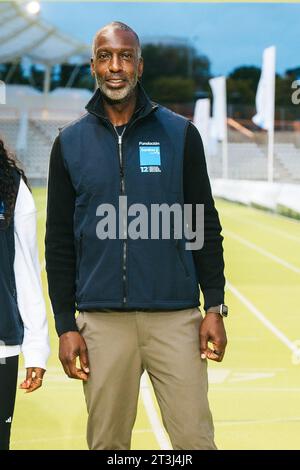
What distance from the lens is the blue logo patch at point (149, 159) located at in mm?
2988

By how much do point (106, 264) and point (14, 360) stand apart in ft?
1.31

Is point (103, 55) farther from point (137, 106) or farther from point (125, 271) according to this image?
point (125, 271)

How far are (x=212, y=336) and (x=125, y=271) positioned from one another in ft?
1.02

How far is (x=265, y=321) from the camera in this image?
770 cm

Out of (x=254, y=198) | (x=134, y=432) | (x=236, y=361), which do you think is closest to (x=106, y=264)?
(x=134, y=432)

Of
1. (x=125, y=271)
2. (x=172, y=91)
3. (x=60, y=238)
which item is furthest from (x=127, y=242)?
(x=172, y=91)

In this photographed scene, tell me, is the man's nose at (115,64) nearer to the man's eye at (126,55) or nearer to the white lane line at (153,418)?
the man's eye at (126,55)

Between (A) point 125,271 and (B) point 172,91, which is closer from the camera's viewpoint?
(A) point 125,271

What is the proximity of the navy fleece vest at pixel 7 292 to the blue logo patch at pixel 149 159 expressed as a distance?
0.44 meters

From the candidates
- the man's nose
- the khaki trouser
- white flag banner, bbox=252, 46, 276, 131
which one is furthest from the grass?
white flag banner, bbox=252, 46, 276, 131

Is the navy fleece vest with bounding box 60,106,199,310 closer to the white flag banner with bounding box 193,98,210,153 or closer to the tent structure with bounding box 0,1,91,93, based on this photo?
the white flag banner with bounding box 193,98,210,153

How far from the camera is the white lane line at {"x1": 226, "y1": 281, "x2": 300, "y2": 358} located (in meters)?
6.71

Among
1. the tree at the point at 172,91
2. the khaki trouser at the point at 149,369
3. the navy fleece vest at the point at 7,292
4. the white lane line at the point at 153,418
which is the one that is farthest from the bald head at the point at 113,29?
the tree at the point at 172,91

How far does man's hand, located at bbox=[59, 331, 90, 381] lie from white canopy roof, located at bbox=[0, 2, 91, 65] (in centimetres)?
3768
